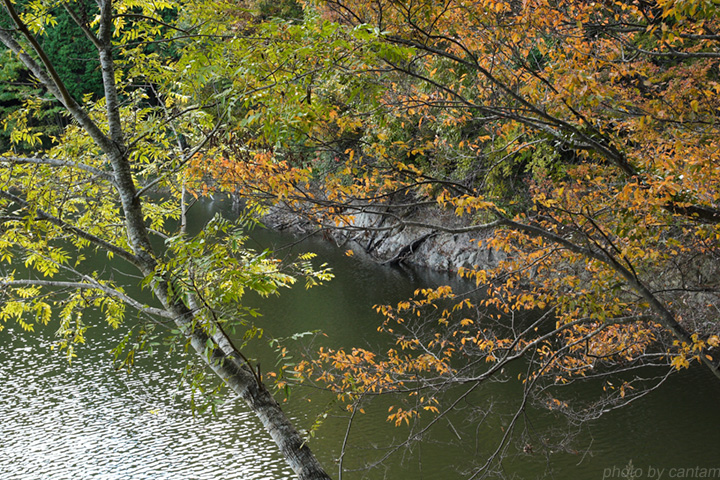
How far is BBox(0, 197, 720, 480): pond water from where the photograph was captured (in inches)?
365

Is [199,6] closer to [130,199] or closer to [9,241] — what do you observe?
[130,199]

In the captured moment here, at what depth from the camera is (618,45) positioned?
557 cm

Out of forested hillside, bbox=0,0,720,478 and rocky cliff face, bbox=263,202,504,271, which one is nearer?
forested hillside, bbox=0,0,720,478

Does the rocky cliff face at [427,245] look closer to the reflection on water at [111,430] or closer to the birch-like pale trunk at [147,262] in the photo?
the reflection on water at [111,430]

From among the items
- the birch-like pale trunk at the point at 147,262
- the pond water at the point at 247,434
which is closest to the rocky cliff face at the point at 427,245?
the pond water at the point at 247,434

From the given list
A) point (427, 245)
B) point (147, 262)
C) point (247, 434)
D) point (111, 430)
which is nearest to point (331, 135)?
point (147, 262)

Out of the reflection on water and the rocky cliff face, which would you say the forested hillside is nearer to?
the reflection on water

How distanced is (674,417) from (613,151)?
6877 mm

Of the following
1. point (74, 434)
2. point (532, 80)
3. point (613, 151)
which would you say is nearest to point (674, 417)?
point (613, 151)

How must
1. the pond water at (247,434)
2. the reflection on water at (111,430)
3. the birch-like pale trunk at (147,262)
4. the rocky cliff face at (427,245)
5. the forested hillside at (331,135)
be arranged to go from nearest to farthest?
1. the forested hillside at (331,135)
2. the birch-like pale trunk at (147,262)
3. the pond water at (247,434)
4. the reflection on water at (111,430)
5. the rocky cliff face at (427,245)

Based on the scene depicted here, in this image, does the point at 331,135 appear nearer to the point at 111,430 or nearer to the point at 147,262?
the point at 147,262

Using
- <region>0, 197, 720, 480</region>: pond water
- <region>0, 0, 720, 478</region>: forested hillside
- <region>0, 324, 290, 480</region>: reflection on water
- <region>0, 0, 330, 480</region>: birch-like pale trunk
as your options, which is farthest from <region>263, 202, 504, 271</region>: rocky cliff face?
<region>0, 0, 330, 480</region>: birch-like pale trunk

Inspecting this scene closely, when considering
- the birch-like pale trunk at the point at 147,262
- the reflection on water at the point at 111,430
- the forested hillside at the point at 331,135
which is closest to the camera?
the forested hillside at the point at 331,135

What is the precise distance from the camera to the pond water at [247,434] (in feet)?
30.4
